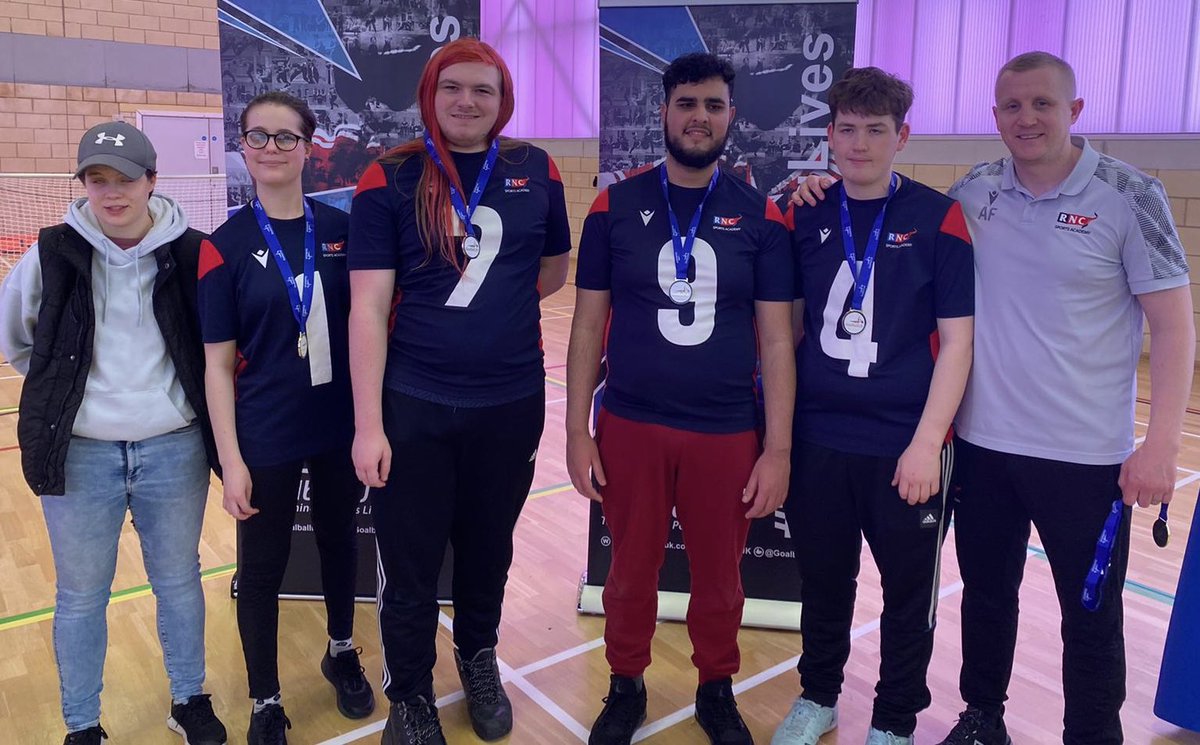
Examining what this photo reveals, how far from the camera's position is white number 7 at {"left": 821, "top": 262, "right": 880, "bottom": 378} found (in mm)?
2148

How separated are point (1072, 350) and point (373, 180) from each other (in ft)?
5.39

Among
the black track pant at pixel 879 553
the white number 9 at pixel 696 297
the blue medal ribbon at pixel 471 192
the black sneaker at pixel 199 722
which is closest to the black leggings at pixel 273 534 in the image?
the black sneaker at pixel 199 722

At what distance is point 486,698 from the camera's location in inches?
101

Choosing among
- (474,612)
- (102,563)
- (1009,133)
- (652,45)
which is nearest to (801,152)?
(652,45)

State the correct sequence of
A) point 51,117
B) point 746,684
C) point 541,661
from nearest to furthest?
point 746,684
point 541,661
point 51,117

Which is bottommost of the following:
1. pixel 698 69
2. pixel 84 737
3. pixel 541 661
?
pixel 541 661

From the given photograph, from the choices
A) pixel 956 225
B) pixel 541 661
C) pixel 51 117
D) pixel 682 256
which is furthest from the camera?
pixel 51 117

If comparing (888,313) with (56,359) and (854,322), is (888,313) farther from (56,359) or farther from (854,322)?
(56,359)

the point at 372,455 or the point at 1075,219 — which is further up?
the point at 1075,219

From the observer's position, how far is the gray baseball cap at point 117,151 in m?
2.06

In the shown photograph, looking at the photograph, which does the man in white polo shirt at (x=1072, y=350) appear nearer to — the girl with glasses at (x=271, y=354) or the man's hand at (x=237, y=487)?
the girl with glasses at (x=271, y=354)

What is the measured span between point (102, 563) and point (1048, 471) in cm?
222

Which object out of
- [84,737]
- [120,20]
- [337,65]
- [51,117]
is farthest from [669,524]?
[120,20]

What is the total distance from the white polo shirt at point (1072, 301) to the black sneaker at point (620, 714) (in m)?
1.16
